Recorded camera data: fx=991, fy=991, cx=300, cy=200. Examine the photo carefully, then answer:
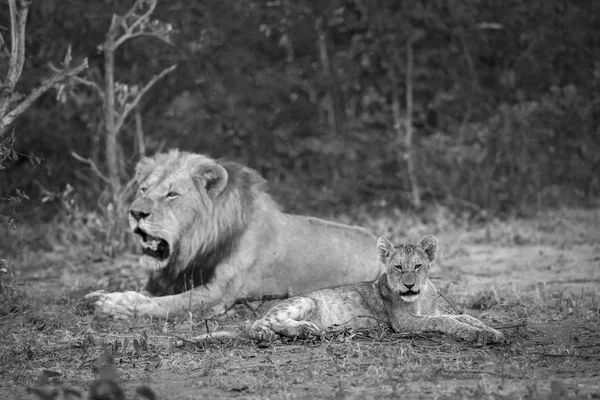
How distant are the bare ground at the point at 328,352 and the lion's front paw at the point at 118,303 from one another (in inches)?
3.5

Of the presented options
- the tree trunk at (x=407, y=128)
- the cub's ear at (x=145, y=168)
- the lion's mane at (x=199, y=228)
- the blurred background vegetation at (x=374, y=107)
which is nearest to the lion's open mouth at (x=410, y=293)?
the lion's mane at (x=199, y=228)

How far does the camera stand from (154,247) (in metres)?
6.57

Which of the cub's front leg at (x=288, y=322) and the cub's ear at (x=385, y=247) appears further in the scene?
the cub's ear at (x=385, y=247)

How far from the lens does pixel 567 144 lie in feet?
38.8

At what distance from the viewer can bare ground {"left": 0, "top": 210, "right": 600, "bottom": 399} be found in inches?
167

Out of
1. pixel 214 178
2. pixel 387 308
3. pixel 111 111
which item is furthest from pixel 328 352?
pixel 111 111

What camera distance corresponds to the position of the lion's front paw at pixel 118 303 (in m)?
6.31

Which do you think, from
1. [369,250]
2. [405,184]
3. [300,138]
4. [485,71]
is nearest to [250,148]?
[300,138]

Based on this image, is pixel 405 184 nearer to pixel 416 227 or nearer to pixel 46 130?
pixel 416 227

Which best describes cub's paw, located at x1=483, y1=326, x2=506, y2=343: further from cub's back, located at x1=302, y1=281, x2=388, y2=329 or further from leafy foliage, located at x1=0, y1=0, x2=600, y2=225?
leafy foliage, located at x1=0, y1=0, x2=600, y2=225

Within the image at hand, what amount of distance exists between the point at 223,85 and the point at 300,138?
128cm

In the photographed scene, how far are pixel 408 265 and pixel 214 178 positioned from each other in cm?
190

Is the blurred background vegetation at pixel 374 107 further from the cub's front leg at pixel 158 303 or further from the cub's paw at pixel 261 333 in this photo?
the cub's paw at pixel 261 333

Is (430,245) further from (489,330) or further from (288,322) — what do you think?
(288,322)
